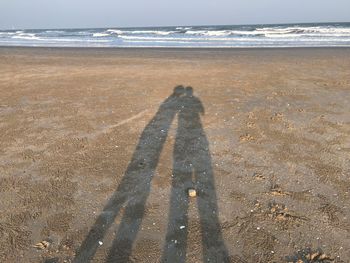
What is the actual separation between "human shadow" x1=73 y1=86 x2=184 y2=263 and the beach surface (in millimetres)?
25

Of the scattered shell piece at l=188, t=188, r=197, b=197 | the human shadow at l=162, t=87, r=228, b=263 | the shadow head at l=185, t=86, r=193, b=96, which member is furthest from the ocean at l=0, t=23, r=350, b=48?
the scattered shell piece at l=188, t=188, r=197, b=197

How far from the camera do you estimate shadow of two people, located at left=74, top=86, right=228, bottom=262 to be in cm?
496

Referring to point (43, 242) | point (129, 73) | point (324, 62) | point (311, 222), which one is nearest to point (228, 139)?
point (311, 222)

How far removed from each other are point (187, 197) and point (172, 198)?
0.26 m

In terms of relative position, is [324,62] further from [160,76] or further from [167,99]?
[167,99]

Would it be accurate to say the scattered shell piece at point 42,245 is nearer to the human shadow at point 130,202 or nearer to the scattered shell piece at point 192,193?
the human shadow at point 130,202

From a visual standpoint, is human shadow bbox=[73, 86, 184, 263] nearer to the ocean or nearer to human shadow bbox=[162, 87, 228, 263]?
human shadow bbox=[162, 87, 228, 263]

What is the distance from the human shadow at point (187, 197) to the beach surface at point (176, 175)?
0.02m

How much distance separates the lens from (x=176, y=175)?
23.0 ft

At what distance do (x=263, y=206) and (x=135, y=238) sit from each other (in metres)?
2.19

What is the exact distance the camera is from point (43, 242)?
510 cm

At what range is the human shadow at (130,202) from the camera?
496 centimetres

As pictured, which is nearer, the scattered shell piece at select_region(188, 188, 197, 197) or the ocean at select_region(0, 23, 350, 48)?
the scattered shell piece at select_region(188, 188, 197, 197)

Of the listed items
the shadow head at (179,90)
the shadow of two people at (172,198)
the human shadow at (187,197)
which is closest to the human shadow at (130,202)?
the shadow of two people at (172,198)
